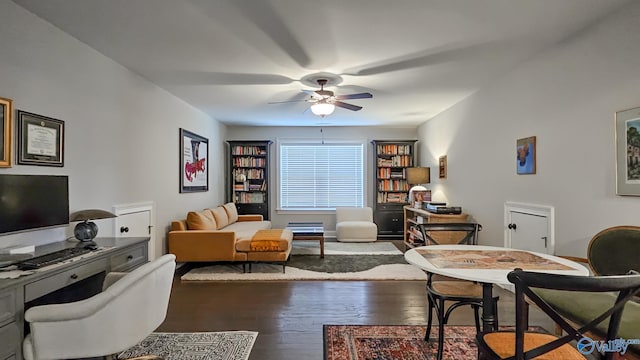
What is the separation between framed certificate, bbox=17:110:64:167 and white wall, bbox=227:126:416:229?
495 cm

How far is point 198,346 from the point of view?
2.52 metres

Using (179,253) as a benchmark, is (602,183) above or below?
above

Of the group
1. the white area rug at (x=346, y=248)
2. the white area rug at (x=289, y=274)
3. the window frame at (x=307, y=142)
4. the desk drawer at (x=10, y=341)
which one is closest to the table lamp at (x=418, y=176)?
the white area rug at (x=346, y=248)

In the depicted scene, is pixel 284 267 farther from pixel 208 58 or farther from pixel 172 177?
pixel 208 58

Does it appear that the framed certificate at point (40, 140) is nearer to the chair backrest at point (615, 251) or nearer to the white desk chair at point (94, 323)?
the white desk chair at point (94, 323)

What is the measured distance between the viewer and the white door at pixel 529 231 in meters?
3.11

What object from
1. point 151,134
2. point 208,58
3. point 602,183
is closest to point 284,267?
point 151,134

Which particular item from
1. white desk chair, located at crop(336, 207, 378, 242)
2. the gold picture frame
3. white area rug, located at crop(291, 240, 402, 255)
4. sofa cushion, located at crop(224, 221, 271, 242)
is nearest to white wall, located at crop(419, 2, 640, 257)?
white area rug, located at crop(291, 240, 402, 255)

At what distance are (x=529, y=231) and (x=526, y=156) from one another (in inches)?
29.7

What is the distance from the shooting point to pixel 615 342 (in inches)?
53.3

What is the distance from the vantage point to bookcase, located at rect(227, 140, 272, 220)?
733cm

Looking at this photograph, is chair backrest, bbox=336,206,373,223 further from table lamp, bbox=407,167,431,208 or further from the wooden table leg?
the wooden table leg

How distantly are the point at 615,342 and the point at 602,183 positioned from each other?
5.24 ft

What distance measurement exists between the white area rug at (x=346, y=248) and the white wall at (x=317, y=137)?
106 cm
